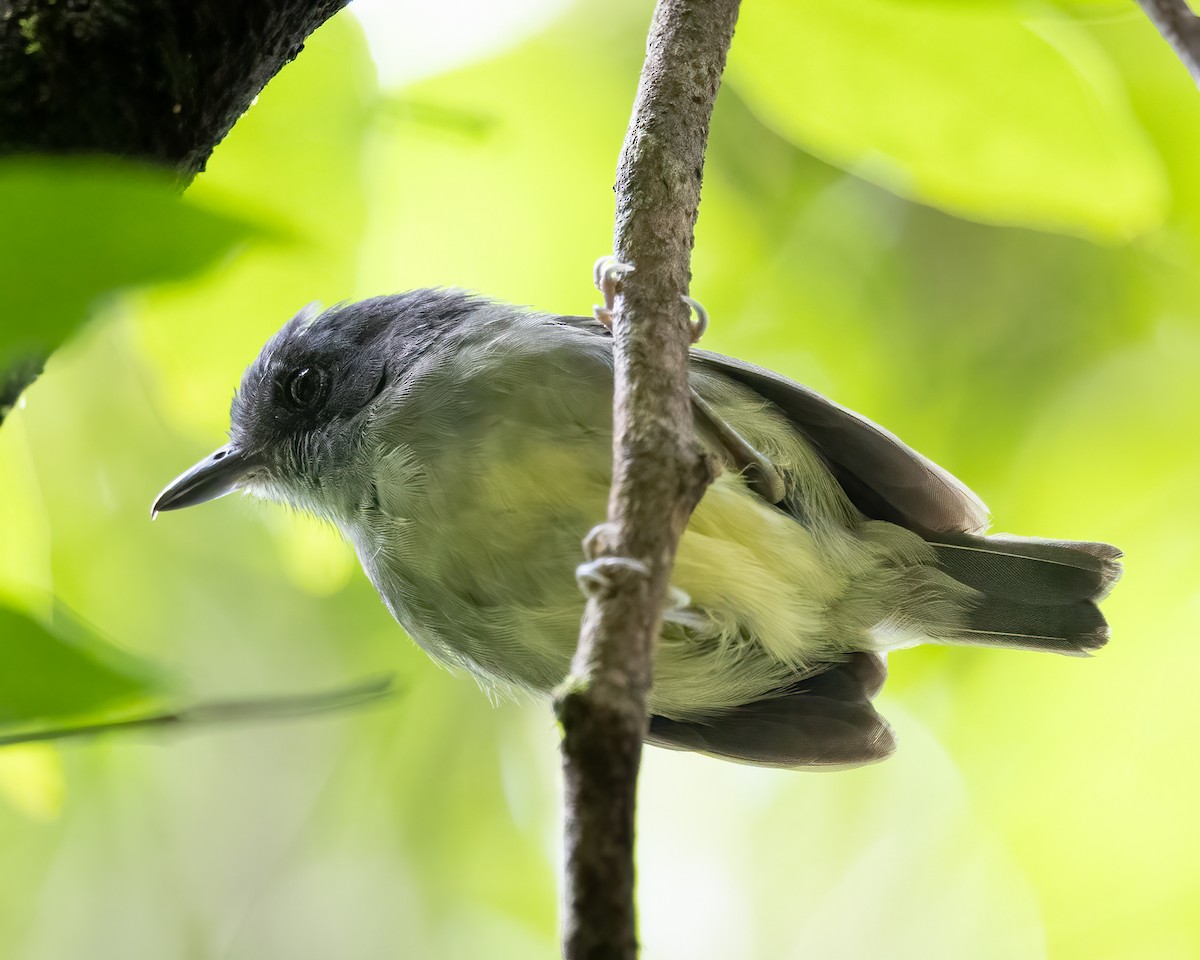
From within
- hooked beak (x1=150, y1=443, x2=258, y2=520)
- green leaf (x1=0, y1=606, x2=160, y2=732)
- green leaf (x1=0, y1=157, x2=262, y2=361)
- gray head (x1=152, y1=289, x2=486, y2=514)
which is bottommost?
green leaf (x1=0, y1=606, x2=160, y2=732)

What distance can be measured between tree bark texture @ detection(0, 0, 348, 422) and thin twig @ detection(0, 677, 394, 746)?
730 mm

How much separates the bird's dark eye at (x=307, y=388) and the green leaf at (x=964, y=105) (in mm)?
1161

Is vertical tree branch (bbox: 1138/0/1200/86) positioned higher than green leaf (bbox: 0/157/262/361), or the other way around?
vertical tree branch (bbox: 1138/0/1200/86)

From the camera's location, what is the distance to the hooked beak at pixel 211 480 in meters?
2.73

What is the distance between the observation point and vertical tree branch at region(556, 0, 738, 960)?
880mm

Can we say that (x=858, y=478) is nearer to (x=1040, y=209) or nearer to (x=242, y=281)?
(x=1040, y=209)

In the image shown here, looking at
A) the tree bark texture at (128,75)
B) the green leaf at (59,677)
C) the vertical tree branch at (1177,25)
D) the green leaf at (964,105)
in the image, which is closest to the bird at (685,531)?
the green leaf at (964,105)

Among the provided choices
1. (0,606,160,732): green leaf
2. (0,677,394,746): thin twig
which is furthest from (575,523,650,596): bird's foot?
(0,606,160,732): green leaf

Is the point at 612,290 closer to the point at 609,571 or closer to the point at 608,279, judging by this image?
the point at 608,279

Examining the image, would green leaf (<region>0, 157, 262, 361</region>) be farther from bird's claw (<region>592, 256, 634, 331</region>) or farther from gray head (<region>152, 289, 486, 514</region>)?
gray head (<region>152, 289, 486, 514</region>)

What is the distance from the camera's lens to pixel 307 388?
2662 mm

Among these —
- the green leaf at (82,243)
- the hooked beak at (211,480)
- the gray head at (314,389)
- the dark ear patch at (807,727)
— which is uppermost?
the gray head at (314,389)

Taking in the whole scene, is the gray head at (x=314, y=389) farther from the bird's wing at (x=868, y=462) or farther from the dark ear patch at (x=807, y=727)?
the dark ear patch at (x=807, y=727)

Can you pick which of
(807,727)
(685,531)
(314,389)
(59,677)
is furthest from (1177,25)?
(314,389)
